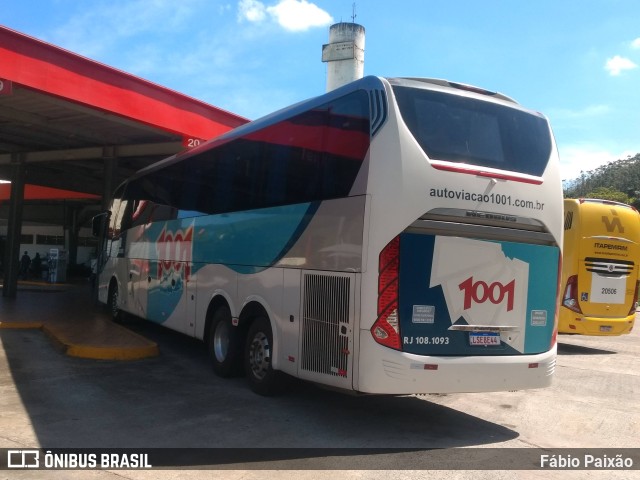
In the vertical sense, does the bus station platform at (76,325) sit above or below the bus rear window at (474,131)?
below

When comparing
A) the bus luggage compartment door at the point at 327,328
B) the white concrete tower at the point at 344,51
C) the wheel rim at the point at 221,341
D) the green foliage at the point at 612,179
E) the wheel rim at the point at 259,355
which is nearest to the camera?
the bus luggage compartment door at the point at 327,328

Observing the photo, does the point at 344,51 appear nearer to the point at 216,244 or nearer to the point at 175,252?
the point at 175,252

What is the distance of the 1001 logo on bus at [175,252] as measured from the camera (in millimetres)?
10594

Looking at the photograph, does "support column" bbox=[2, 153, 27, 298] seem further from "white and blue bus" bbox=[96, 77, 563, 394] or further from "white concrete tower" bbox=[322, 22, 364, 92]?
"white concrete tower" bbox=[322, 22, 364, 92]

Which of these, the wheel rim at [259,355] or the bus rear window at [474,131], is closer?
the bus rear window at [474,131]

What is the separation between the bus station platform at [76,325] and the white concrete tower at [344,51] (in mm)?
36366

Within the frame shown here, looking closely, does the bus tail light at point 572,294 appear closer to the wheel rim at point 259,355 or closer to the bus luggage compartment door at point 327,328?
the wheel rim at point 259,355

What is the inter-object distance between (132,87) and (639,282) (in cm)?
1249

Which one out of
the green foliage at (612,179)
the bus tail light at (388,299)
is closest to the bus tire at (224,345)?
the bus tail light at (388,299)

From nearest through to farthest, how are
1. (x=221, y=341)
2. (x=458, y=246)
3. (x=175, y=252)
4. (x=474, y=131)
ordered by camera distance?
1. (x=458, y=246)
2. (x=474, y=131)
3. (x=221, y=341)
4. (x=175, y=252)

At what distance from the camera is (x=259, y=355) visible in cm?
811

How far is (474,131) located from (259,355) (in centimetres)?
400

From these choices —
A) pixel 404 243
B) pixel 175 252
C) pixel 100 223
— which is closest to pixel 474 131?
pixel 404 243

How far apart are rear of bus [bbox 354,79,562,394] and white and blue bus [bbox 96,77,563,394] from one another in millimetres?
15
